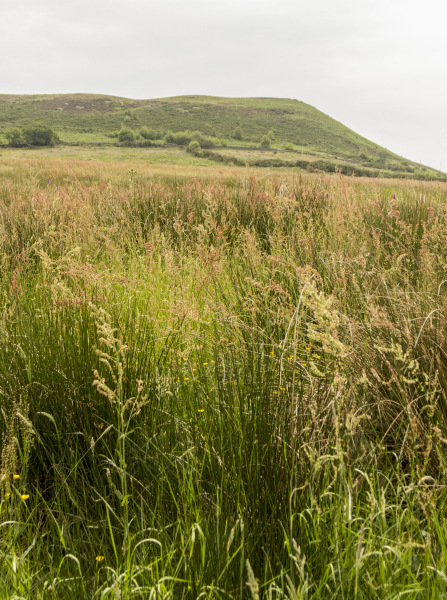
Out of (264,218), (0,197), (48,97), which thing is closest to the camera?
(264,218)

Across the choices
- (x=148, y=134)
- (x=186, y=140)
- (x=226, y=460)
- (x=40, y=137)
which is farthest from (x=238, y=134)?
(x=226, y=460)

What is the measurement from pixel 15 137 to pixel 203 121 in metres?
51.7

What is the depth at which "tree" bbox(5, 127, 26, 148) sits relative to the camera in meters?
69.4

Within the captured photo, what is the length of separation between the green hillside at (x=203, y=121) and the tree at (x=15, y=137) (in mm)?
7021

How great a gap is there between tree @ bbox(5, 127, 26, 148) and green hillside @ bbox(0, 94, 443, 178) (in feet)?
23.0

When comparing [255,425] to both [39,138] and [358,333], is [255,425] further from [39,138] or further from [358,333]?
[39,138]

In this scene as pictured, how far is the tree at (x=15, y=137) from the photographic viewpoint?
228ft

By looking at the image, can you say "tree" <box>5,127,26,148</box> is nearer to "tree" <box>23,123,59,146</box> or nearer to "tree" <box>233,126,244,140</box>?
"tree" <box>23,123,59,146</box>

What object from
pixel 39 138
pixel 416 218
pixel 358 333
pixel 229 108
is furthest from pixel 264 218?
pixel 229 108

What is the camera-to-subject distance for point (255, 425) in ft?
4.53

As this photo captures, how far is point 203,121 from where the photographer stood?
359 ft

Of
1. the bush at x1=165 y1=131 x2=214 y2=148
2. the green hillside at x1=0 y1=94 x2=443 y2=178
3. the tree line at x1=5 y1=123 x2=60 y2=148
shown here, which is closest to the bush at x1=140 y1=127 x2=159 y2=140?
the green hillside at x1=0 y1=94 x2=443 y2=178

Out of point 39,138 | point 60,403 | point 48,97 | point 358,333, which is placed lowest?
point 60,403

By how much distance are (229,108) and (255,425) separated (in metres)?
139
